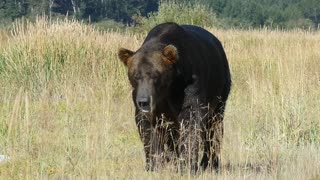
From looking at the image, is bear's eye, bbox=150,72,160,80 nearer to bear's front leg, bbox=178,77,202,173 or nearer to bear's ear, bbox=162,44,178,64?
bear's ear, bbox=162,44,178,64

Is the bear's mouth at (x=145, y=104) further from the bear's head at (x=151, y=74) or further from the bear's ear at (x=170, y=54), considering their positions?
the bear's ear at (x=170, y=54)

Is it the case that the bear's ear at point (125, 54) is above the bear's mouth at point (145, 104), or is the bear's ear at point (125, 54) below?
above

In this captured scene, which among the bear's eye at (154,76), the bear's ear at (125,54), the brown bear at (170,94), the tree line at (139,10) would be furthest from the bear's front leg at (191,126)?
the tree line at (139,10)

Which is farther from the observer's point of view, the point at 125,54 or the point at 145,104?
the point at 125,54

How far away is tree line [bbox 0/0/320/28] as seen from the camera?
63.9 meters

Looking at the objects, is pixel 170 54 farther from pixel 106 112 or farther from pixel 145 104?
pixel 106 112

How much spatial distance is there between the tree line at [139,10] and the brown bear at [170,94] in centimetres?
4397

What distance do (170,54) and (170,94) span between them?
1.15 ft

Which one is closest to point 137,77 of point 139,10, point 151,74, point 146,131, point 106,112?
point 151,74

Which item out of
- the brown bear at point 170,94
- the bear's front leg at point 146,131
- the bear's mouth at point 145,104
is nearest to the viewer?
the bear's mouth at point 145,104

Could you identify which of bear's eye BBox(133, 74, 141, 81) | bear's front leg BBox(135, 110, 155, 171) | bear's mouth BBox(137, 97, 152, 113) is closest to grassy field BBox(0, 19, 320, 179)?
bear's front leg BBox(135, 110, 155, 171)

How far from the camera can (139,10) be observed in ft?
266

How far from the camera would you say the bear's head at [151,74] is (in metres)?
6.20

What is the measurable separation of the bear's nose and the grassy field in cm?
52
